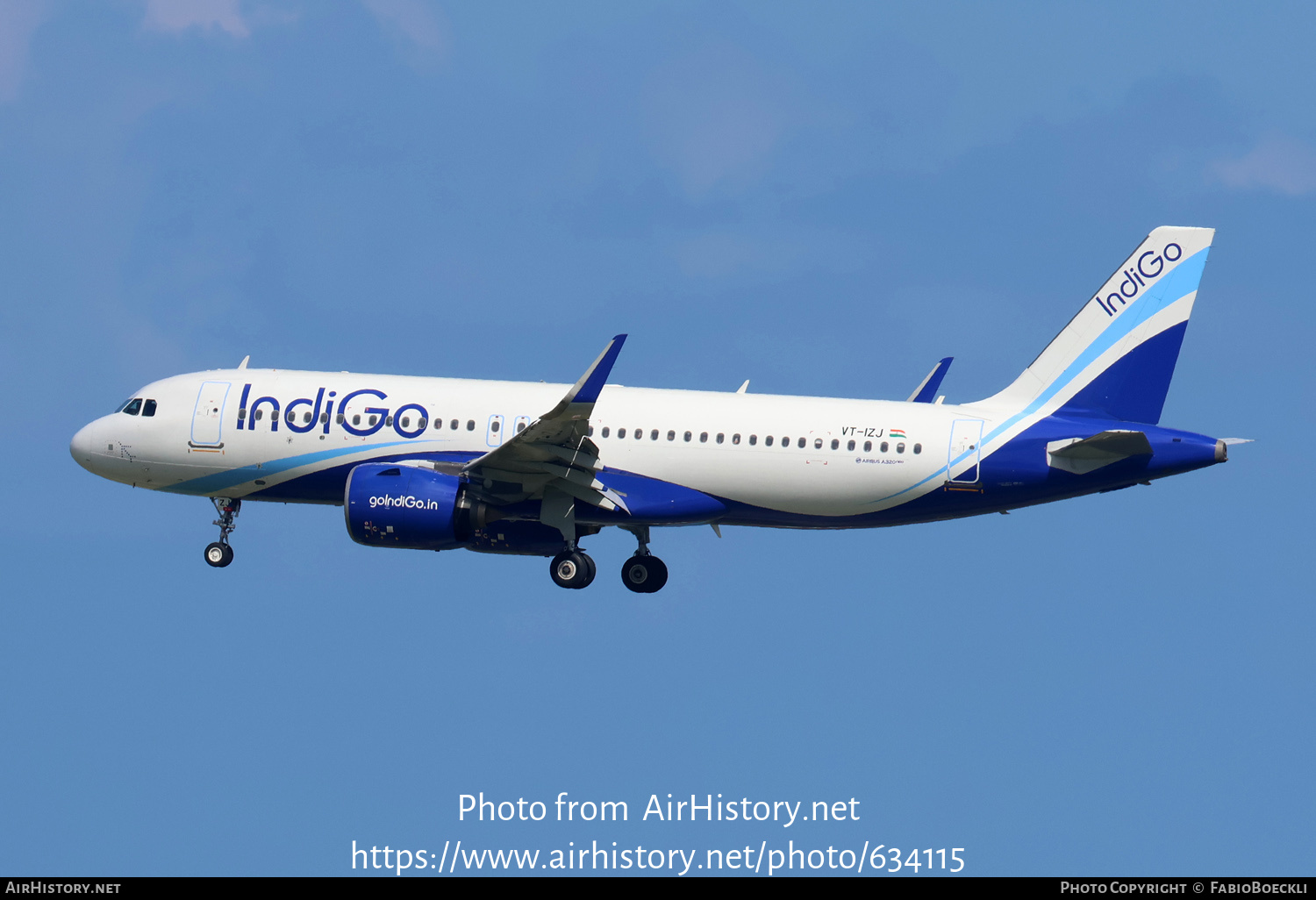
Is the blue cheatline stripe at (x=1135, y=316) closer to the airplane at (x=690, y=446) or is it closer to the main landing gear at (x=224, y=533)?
the airplane at (x=690, y=446)

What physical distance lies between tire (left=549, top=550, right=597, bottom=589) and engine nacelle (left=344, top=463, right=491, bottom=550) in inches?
111

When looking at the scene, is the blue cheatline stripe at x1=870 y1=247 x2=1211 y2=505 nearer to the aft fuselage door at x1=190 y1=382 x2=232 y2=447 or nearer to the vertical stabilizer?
the vertical stabilizer

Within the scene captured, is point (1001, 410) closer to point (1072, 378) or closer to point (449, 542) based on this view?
point (1072, 378)

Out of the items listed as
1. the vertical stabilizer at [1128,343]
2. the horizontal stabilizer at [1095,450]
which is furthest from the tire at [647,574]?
the horizontal stabilizer at [1095,450]

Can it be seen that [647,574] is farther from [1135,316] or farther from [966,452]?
[1135,316]

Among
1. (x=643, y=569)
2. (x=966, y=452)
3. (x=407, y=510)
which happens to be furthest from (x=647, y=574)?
(x=966, y=452)

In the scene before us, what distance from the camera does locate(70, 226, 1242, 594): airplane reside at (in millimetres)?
39250

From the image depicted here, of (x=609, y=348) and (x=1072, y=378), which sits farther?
(x=1072, y=378)

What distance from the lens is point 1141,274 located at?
40.9 metres

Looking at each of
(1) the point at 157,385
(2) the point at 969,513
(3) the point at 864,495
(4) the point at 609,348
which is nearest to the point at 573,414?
(4) the point at 609,348

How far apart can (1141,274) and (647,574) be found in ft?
50.2

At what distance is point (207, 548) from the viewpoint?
145 ft

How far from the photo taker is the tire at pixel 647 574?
4375 cm

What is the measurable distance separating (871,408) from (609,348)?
8266mm
